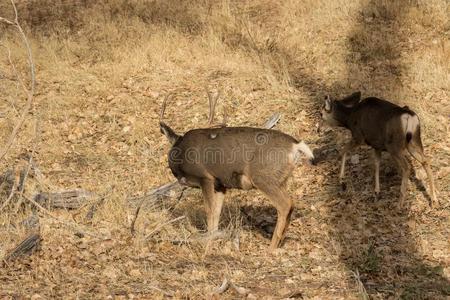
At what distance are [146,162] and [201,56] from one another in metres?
3.36

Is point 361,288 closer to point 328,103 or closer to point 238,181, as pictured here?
point 238,181

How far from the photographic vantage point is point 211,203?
8031 millimetres

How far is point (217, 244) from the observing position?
25.7ft

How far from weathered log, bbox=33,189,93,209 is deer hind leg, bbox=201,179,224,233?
159 cm

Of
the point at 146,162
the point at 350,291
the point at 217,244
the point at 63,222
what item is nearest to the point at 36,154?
the point at 146,162

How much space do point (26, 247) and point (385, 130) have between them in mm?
4630

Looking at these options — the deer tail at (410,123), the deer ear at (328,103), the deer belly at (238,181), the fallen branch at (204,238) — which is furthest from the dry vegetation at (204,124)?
the deer tail at (410,123)

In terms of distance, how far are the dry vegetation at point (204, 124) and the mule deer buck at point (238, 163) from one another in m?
0.44

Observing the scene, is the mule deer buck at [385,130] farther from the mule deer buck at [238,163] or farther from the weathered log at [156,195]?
the weathered log at [156,195]

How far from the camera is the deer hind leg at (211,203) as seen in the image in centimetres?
803

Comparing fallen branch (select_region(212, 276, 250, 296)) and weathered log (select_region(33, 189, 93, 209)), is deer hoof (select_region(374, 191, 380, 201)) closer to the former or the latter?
fallen branch (select_region(212, 276, 250, 296))

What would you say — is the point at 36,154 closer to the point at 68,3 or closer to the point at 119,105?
the point at 119,105

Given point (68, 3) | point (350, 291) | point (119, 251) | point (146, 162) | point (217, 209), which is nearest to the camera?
point (350, 291)

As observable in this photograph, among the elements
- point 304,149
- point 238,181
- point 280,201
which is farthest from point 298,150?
point 238,181
